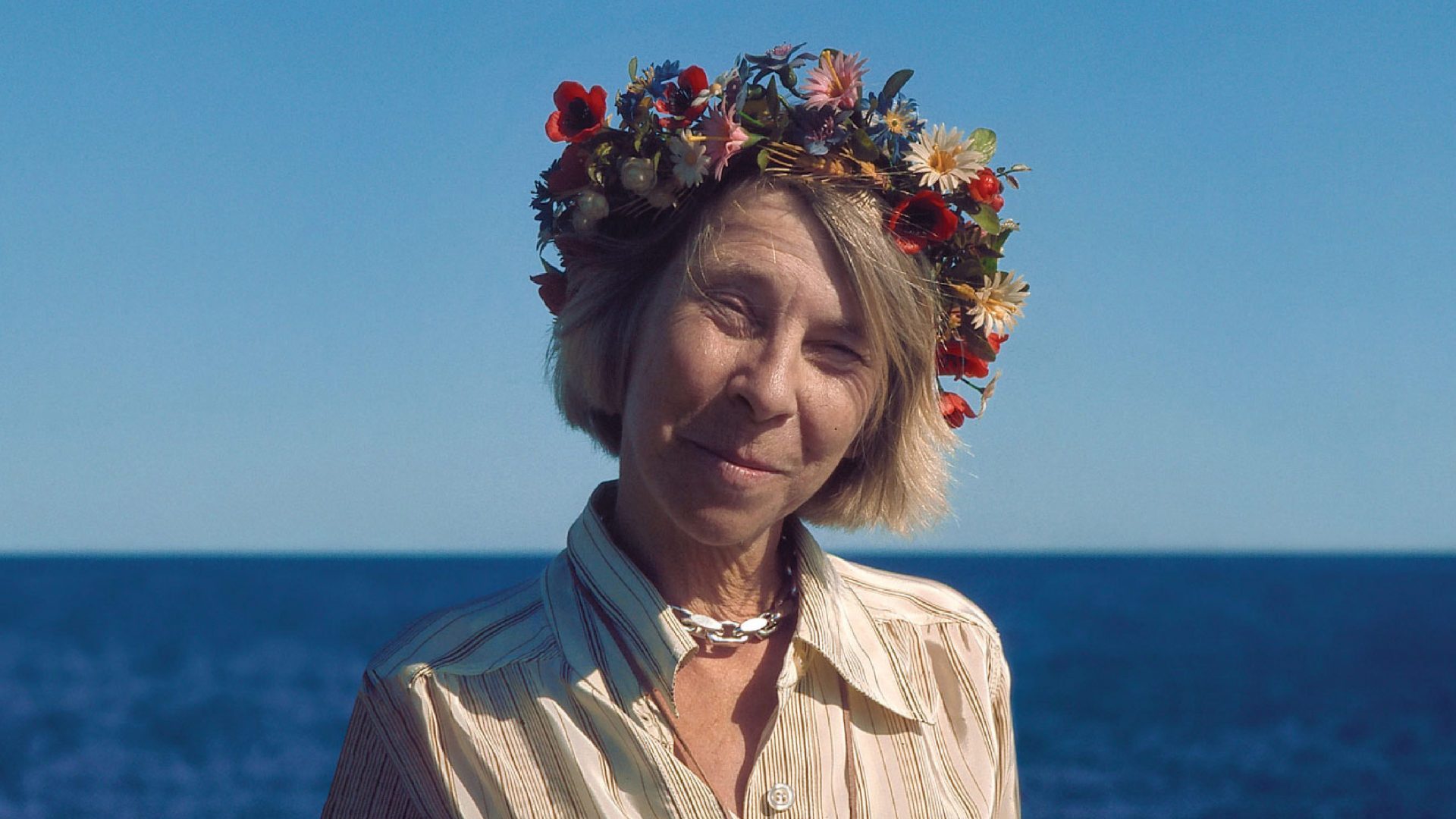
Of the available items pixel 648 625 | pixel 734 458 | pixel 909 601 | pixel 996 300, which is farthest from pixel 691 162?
pixel 909 601

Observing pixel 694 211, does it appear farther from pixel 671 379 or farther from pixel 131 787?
pixel 131 787

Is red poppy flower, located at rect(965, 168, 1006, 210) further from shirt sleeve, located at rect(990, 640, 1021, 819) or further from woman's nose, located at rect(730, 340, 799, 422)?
shirt sleeve, located at rect(990, 640, 1021, 819)

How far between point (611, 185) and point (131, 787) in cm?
2903

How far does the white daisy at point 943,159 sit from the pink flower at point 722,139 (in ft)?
1.13

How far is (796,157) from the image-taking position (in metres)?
2.80

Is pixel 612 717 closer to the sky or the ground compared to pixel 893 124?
closer to the ground

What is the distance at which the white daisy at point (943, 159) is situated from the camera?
287cm

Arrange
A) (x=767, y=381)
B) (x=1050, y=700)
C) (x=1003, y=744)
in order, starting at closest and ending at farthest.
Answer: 1. (x=767, y=381)
2. (x=1003, y=744)
3. (x=1050, y=700)

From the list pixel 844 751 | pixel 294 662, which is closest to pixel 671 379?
pixel 844 751

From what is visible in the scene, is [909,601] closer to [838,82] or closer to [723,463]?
[723,463]

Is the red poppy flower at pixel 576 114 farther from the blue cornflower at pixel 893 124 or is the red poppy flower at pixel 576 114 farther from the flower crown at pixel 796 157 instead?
the blue cornflower at pixel 893 124

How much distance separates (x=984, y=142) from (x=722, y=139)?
1.92ft

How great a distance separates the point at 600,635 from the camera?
111 inches

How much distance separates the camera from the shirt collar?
2.77 m
